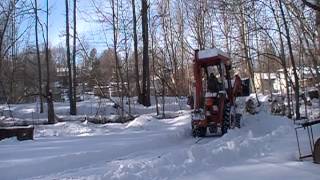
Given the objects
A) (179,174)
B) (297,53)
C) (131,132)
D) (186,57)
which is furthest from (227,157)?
(186,57)

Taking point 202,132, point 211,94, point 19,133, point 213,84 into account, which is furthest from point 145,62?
point 19,133

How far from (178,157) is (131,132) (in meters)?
9.41

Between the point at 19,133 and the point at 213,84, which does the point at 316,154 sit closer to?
the point at 213,84

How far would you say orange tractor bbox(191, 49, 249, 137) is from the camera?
63.5 feet

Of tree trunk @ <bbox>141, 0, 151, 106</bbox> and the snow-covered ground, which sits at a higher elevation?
tree trunk @ <bbox>141, 0, 151, 106</bbox>

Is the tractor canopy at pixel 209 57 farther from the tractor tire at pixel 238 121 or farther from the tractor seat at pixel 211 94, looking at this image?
the tractor tire at pixel 238 121

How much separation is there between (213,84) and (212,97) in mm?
526

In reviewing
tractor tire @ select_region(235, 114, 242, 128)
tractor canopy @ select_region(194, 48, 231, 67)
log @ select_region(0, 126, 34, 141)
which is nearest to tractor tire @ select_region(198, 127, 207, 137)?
tractor tire @ select_region(235, 114, 242, 128)

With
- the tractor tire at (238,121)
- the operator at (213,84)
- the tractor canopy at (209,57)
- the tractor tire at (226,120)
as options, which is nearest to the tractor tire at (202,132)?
the tractor tire at (226,120)

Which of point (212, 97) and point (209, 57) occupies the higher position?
point (209, 57)

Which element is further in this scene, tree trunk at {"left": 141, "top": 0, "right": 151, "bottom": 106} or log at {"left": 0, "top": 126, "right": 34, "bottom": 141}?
tree trunk at {"left": 141, "top": 0, "right": 151, "bottom": 106}

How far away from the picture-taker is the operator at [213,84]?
1969cm

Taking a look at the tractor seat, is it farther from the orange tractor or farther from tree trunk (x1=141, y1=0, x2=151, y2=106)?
tree trunk (x1=141, y1=0, x2=151, y2=106)

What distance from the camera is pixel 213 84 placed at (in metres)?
19.7
